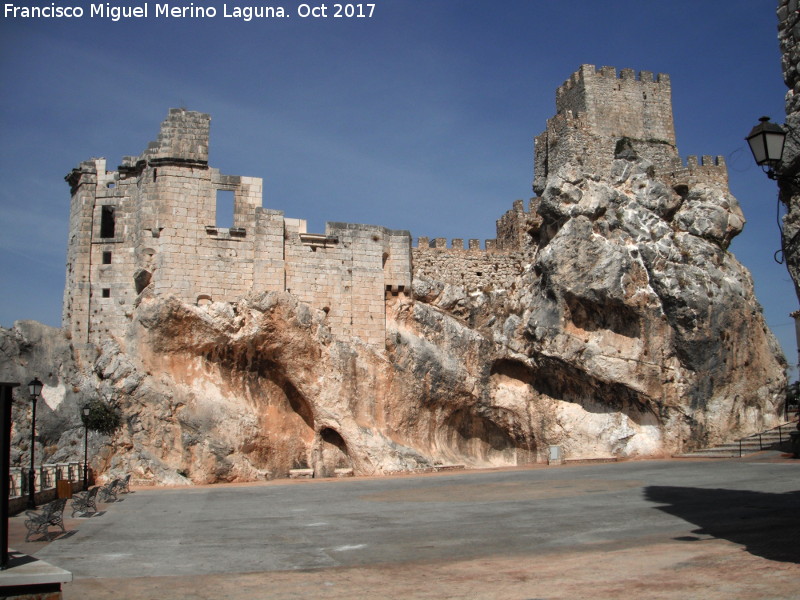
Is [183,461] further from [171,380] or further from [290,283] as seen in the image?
[290,283]

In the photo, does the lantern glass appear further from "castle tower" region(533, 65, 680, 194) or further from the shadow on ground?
"castle tower" region(533, 65, 680, 194)

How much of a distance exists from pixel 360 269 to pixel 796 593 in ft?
68.6

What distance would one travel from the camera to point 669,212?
29.0 metres

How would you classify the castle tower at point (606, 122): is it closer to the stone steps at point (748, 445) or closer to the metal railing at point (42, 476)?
the stone steps at point (748, 445)

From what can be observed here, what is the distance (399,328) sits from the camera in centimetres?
2680

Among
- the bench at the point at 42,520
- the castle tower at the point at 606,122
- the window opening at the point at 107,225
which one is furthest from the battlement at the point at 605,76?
the bench at the point at 42,520

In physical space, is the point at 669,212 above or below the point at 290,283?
above

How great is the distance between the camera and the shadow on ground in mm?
8977

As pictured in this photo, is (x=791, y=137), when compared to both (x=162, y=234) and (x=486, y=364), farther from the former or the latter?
(x=162, y=234)

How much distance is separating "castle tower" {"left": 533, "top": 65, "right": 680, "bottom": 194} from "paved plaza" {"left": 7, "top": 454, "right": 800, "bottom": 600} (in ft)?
55.3

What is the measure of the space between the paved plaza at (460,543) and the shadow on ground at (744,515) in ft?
0.10

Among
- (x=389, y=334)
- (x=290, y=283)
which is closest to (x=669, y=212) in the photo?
(x=389, y=334)

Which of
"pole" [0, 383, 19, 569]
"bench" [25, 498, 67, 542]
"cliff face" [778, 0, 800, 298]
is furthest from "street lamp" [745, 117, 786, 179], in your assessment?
"bench" [25, 498, 67, 542]

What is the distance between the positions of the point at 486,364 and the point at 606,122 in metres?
12.0
